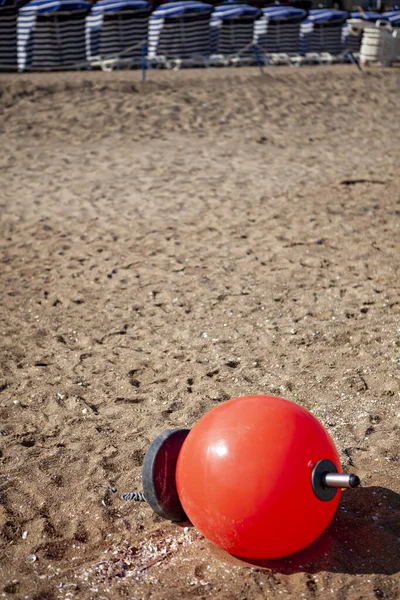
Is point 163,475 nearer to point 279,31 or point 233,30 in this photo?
point 233,30

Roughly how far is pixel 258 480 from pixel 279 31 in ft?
70.1

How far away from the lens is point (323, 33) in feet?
76.5

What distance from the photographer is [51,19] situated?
18.6 meters

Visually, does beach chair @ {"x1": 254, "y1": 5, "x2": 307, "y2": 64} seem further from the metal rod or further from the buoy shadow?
the metal rod

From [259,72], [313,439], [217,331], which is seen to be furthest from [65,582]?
[259,72]

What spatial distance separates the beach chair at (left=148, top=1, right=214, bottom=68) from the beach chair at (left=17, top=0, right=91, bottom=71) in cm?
227

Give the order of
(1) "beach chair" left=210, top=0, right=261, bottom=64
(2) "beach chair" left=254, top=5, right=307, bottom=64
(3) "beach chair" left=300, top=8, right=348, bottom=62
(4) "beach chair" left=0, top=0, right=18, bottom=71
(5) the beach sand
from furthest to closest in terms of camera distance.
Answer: (3) "beach chair" left=300, top=8, right=348, bottom=62, (2) "beach chair" left=254, top=5, right=307, bottom=64, (1) "beach chair" left=210, top=0, right=261, bottom=64, (4) "beach chair" left=0, top=0, right=18, bottom=71, (5) the beach sand

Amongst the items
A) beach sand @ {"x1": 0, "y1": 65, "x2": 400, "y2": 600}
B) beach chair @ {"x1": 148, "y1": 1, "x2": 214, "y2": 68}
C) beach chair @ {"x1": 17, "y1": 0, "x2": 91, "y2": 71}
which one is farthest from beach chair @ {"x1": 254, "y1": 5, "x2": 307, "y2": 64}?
beach sand @ {"x1": 0, "y1": 65, "x2": 400, "y2": 600}

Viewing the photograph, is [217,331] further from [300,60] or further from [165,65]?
[300,60]

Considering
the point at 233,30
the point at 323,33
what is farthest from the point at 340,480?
the point at 323,33

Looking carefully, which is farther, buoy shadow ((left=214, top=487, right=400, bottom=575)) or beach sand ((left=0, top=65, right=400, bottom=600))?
beach sand ((left=0, top=65, right=400, bottom=600))

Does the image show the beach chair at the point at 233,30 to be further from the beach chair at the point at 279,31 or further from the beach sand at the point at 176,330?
the beach sand at the point at 176,330

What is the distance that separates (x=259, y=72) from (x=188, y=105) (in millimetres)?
4322

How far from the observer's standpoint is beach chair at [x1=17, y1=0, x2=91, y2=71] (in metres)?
18.4
